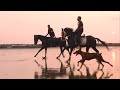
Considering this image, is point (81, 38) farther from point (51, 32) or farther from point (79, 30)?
point (51, 32)

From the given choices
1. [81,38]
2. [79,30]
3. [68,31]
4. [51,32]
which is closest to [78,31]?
[79,30]

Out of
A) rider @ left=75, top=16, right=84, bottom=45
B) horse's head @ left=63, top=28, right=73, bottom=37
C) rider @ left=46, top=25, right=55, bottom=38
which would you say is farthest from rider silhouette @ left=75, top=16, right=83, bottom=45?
rider @ left=46, top=25, right=55, bottom=38

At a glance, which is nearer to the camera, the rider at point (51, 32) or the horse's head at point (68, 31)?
the horse's head at point (68, 31)

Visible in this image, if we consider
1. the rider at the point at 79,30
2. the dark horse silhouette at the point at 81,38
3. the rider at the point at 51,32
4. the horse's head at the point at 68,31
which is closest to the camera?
the dark horse silhouette at the point at 81,38

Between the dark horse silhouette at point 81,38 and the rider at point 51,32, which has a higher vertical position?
the rider at point 51,32

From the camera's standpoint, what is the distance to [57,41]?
26.4 m

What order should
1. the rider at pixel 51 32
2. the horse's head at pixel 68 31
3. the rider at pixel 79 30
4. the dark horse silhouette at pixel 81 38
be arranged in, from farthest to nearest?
the rider at pixel 51 32 → the horse's head at pixel 68 31 → the rider at pixel 79 30 → the dark horse silhouette at pixel 81 38

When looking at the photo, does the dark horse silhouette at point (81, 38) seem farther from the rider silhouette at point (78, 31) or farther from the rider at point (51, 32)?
the rider at point (51, 32)

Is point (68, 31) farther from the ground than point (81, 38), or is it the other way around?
point (68, 31)

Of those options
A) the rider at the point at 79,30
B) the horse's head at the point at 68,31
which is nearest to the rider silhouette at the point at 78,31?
the rider at the point at 79,30
